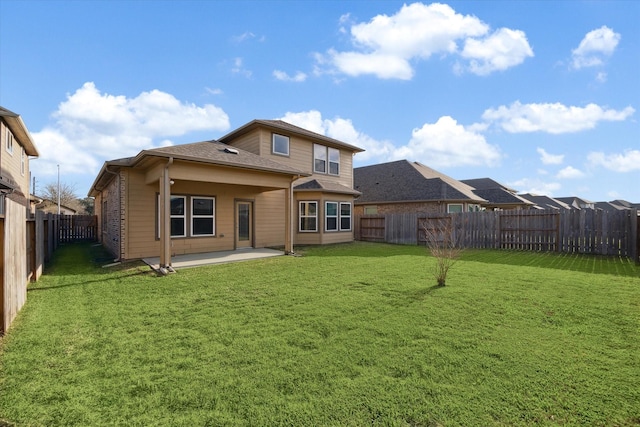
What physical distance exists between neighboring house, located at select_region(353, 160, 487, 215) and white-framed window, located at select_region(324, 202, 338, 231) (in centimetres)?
836

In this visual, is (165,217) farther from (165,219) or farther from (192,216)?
(192,216)

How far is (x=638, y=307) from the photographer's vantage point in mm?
5379

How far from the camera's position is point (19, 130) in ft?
43.8

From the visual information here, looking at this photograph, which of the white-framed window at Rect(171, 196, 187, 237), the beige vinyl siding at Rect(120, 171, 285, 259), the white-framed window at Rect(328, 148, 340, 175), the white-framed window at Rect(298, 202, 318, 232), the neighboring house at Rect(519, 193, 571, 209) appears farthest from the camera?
the neighboring house at Rect(519, 193, 571, 209)

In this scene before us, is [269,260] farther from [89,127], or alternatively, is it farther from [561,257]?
[89,127]

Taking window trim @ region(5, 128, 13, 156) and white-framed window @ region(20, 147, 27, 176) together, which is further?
white-framed window @ region(20, 147, 27, 176)

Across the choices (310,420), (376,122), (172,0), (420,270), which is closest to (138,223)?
(172,0)

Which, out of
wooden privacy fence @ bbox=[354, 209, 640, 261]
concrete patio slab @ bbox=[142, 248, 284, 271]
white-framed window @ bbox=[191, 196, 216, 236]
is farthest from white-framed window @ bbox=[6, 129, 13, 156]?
wooden privacy fence @ bbox=[354, 209, 640, 261]

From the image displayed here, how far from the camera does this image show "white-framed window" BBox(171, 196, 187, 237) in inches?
450

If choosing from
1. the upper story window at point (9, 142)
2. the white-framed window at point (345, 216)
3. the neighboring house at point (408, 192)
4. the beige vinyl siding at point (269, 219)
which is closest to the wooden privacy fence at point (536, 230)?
the white-framed window at point (345, 216)

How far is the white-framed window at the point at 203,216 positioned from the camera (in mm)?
11945

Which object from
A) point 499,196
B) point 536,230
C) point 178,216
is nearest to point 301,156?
point 178,216

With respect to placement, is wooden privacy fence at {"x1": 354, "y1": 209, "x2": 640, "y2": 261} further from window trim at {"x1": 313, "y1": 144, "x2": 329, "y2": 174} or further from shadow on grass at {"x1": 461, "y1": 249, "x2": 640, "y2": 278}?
window trim at {"x1": 313, "y1": 144, "x2": 329, "y2": 174}

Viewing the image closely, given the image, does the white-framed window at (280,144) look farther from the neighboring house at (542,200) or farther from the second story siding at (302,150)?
the neighboring house at (542,200)
